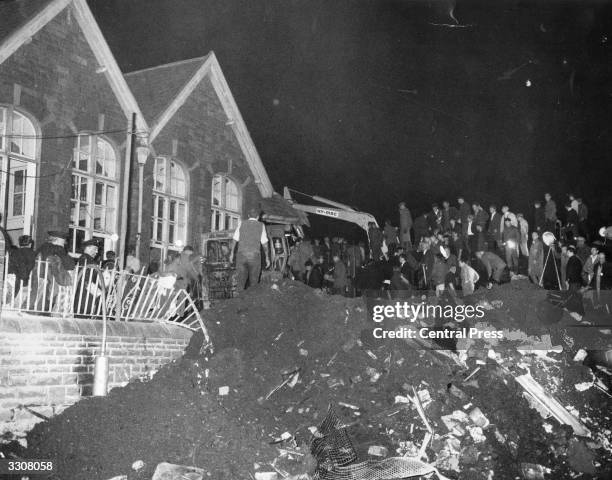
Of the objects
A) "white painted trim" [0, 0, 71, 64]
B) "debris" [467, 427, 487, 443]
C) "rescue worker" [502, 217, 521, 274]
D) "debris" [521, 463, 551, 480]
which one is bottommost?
"debris" [521, 463, 551, 480]

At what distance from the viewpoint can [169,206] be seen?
62.5 ft

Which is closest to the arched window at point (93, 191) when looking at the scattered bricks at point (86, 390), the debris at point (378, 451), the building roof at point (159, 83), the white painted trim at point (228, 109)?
the building roof at point (159, 83)

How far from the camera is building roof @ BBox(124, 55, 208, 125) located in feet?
63.0

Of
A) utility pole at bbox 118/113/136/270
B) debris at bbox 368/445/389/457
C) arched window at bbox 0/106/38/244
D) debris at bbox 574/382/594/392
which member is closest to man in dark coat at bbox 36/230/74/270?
utility pole at bbox 118/113/136/270

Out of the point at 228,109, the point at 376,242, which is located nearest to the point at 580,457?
the point at 376,242

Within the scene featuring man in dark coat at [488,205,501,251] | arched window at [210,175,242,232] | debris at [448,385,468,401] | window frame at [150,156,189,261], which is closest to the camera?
debris at [448,385,468,401]

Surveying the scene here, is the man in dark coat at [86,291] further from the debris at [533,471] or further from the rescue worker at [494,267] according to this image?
the rescue worker at [494,267]

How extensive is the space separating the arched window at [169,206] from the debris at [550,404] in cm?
1086

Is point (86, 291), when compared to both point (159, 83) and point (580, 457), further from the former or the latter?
point (159, 83)

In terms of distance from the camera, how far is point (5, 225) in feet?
48.5

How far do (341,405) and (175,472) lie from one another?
273 centimetres

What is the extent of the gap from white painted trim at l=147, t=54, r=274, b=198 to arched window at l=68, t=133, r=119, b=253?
8.25 feet

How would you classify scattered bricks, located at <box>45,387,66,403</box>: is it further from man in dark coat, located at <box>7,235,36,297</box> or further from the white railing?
man in dark coat, located at <box>7,235,36,297</box>

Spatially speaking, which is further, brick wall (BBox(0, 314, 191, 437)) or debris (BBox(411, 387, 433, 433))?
debris (BBox(411, 387, 433, 433))
